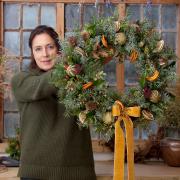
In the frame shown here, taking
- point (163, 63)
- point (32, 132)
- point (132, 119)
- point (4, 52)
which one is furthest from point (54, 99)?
point (4, 52)

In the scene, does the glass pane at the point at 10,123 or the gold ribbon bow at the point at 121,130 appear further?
the glass pane at the point at 10,123

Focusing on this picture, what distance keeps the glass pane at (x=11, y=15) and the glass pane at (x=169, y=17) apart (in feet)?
4.17

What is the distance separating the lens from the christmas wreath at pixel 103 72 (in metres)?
2.50

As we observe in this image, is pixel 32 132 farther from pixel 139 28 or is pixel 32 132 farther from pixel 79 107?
pixel 139 28

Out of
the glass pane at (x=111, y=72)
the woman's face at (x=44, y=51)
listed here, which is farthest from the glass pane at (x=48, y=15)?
the woman's face at (x=44, y=51)

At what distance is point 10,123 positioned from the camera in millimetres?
4391

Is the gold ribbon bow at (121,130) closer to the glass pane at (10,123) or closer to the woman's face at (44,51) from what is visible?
the woman's face at (44,51)

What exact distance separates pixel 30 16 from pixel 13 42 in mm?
270

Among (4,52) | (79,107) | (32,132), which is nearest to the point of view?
(79,107)

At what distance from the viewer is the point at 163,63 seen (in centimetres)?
260

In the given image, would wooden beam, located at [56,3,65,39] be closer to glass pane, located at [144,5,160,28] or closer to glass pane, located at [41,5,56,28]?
glass pane, located at [41,5,56,28]

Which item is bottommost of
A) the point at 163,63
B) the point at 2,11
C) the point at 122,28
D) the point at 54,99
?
the point at 54,99

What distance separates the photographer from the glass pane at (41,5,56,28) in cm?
438

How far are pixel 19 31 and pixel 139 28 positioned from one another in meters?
1.98
